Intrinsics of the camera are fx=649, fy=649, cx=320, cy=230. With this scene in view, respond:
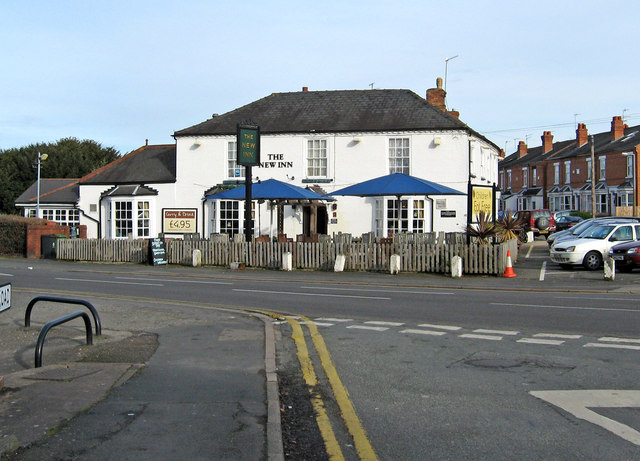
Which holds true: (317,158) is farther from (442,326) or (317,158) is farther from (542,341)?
(542,341)

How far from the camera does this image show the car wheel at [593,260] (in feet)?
75.8

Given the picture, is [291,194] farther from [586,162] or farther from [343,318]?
[586,162]

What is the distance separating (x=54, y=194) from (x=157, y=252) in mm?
16629

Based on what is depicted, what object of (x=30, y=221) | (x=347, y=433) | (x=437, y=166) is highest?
(x=437, y=166)

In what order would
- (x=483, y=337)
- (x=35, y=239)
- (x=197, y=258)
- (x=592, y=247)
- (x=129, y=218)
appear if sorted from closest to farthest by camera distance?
(x=483, y=337) < (x=592, y=247) < (x=197, y=258) < (x=35, y=239) < (x=129, y=218)

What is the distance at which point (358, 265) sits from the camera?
23.0 m

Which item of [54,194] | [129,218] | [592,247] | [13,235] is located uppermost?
[54,194]

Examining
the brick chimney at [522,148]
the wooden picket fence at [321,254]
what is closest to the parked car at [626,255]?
the wooden picket fence at [321,254]

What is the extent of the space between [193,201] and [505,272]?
1682 centimetres

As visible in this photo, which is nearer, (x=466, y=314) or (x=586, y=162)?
(x=466, y=314)

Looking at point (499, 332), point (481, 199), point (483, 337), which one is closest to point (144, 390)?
point (483, 337)

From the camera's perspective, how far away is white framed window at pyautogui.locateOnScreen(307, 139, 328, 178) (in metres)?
31.1

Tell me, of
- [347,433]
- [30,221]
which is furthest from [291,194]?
[347,433]

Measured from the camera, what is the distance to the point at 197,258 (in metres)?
25.3
